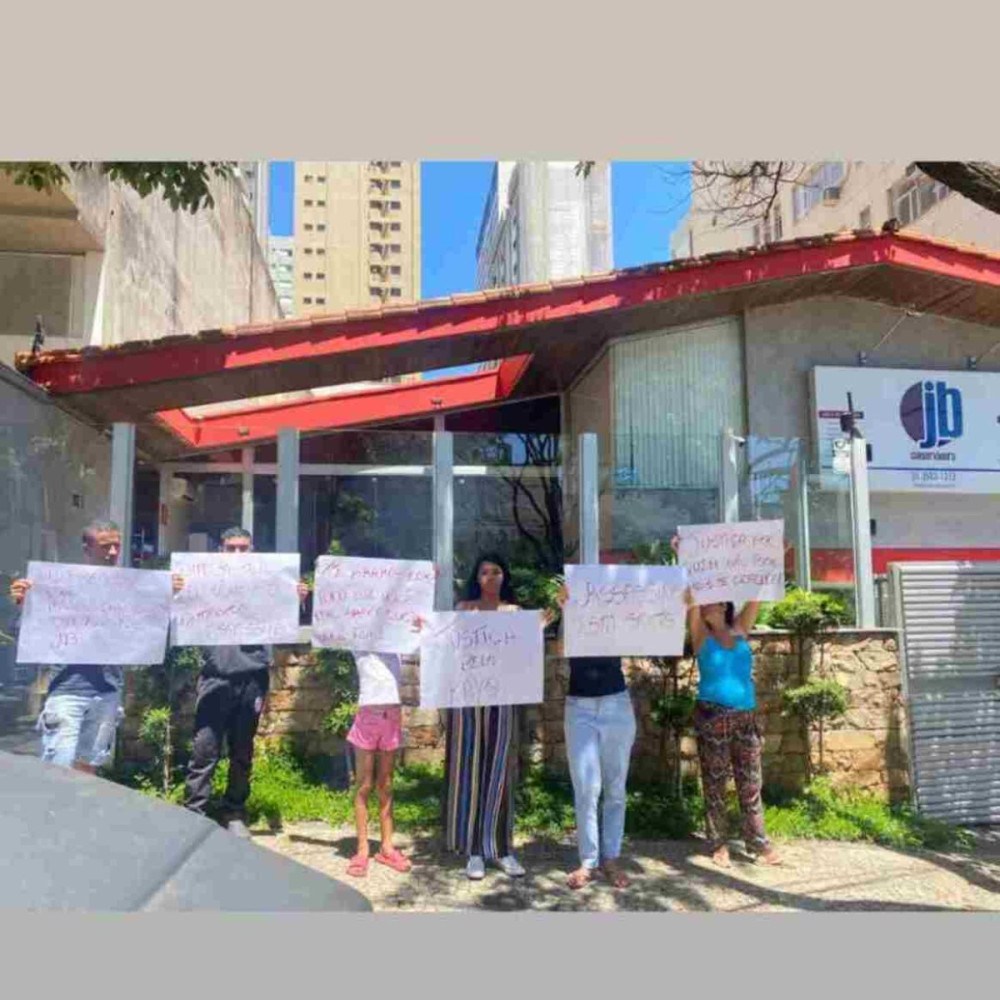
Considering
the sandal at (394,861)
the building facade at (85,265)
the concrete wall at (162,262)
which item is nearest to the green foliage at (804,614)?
the sandal at (394,861)

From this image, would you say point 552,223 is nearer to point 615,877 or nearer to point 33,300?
point 33,300

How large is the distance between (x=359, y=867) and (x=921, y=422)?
6.81m

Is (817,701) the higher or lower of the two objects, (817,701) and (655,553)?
the lower

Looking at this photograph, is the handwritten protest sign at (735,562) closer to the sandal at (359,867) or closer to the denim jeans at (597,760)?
the denim jeans at (597,760)

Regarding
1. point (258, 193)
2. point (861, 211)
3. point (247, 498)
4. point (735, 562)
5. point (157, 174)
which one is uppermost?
point (861, 211)

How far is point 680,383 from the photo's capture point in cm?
839

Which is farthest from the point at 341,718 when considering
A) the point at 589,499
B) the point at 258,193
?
the point at 258,193

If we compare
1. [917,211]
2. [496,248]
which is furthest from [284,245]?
[917,211]

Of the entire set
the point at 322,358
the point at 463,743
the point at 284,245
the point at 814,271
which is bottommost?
the point at 463,743

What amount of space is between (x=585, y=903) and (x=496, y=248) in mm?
53892

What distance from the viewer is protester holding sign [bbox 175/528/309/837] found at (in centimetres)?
484

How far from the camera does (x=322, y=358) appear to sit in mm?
7070

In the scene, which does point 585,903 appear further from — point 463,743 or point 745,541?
point 745,541

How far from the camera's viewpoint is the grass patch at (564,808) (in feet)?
18.1
